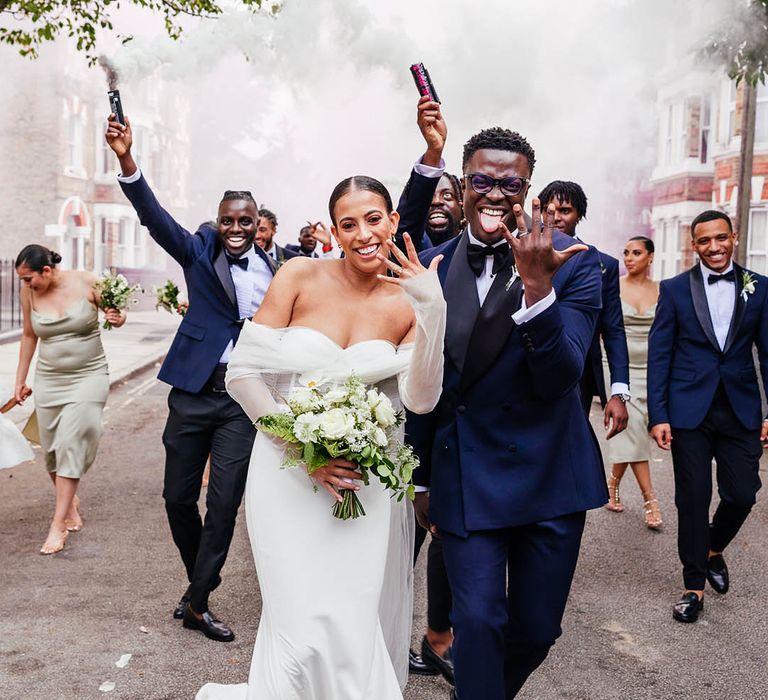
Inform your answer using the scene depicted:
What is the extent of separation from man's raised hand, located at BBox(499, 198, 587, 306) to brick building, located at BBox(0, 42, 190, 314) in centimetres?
2821

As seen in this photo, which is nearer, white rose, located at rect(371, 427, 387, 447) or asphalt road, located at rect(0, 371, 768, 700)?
white rose, located at rect(371, 427, 387, 447)

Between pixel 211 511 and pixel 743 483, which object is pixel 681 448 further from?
pixel 211 511

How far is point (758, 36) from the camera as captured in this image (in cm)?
988

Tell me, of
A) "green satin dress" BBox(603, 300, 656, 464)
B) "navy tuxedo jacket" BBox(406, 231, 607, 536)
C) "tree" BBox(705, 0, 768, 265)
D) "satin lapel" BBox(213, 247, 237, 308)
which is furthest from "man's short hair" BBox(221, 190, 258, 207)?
"tree" BBox(705, 0, 768, 265)

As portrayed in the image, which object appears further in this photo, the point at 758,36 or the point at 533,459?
the point at 758,36

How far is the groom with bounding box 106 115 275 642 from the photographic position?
501 cm

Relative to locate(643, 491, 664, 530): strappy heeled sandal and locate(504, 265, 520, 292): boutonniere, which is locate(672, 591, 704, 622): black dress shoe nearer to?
locate(643, 491, 664, 530): strappy heeled sandal

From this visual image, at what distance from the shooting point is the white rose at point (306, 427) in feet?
10.3

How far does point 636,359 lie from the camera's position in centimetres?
784

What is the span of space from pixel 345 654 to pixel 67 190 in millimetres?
33982

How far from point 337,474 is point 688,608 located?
9.57 feet

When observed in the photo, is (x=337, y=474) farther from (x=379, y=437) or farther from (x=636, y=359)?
(x=636, y=359)

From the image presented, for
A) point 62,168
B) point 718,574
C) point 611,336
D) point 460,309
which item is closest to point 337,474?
point 460,309

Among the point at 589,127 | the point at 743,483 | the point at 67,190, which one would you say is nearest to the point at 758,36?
the point at 743,483
